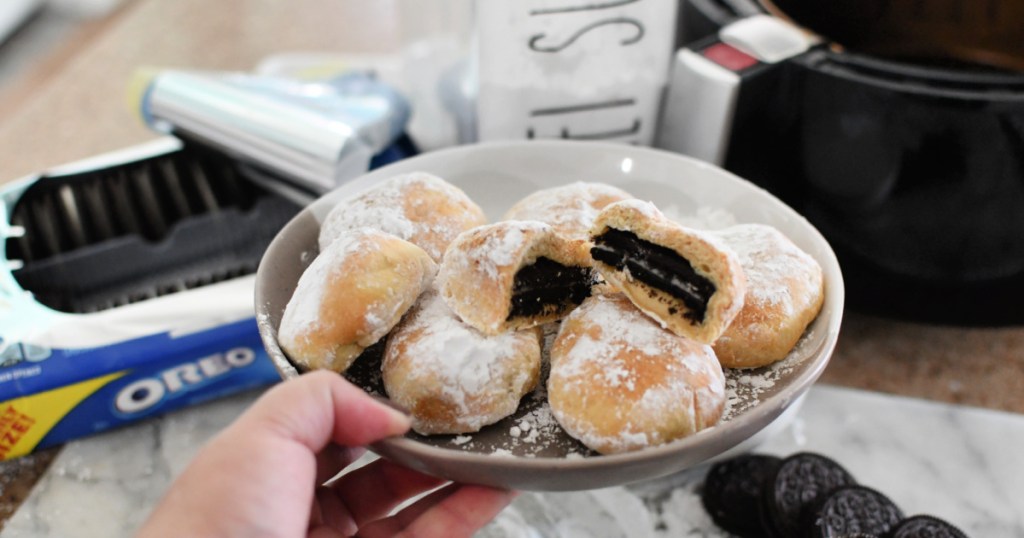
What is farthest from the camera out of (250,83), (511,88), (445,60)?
(445,60)

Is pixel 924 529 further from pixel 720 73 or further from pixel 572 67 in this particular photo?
pixel 572 67

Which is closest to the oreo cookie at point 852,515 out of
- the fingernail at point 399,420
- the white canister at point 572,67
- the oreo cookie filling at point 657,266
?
the oreo cookie filling at point 657,266

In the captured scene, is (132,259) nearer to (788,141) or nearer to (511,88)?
(511,88)

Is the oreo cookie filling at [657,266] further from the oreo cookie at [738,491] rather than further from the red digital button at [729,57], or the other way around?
the red digital button at [729,57]

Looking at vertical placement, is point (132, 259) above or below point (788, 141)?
below

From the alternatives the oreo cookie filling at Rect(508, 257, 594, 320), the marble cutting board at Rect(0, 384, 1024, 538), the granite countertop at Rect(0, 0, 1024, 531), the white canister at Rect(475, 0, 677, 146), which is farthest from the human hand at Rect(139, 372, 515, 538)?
the white canister at Rect(475, 0, 677, 146)

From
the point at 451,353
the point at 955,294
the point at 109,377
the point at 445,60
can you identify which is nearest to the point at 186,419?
the point at 109,377

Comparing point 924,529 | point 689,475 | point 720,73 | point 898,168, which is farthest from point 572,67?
point 924,529

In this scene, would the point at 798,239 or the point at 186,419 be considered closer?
the point at 798,239
